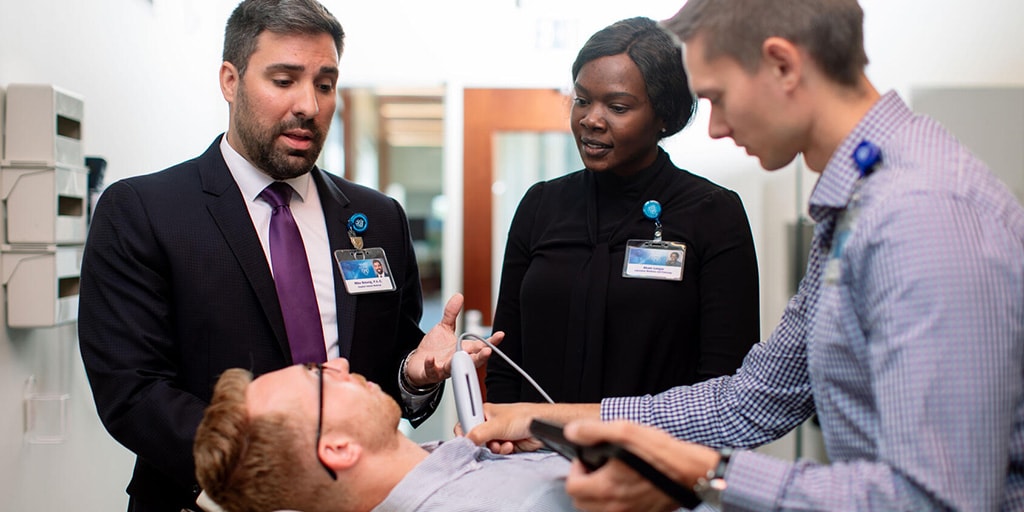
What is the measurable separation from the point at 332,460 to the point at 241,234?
619 millimetres

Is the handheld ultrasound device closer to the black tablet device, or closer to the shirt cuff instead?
the black tablet device

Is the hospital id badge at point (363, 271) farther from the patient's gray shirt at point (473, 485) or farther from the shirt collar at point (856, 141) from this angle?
the shirt collar at point (856, 141)

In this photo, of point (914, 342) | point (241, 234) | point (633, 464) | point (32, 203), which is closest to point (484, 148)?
point (32, 203)

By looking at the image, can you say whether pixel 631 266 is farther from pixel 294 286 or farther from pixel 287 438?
pixel 287 438

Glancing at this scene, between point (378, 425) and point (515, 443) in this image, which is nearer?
point (378, 425)

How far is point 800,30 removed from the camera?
123 cm

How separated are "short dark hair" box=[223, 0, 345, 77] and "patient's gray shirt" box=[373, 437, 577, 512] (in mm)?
1002

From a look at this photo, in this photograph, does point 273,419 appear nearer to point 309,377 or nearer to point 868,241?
point 309,377

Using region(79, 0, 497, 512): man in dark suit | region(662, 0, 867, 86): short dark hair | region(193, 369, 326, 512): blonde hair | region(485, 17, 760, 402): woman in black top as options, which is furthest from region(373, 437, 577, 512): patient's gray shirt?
region(662, 0, 867, 86): short dark hair

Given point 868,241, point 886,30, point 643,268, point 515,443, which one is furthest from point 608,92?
point 886,30

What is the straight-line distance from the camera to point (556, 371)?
2.11m

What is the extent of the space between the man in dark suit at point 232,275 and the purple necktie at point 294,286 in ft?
0.05

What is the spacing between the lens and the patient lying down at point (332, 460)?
151cm

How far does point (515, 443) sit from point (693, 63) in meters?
0.85
